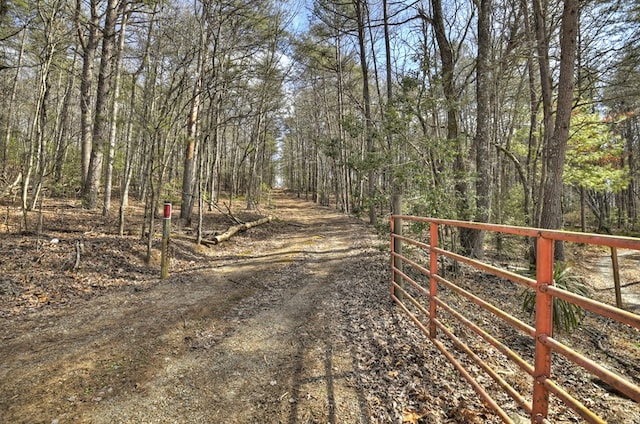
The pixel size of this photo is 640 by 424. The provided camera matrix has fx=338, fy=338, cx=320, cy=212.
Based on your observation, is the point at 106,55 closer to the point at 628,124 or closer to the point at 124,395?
the point at 124,395

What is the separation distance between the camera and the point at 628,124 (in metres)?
20.9

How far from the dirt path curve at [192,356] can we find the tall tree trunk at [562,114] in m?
5.06

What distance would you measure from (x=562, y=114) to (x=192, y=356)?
8890mm

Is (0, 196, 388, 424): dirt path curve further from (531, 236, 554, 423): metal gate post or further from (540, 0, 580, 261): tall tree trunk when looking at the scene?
(540, 0, 580, 261): tall tree trunk

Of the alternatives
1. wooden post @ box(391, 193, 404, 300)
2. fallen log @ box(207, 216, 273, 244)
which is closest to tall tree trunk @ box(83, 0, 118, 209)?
fallen log @ box(207, 216, 273, 244)

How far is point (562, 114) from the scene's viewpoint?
7.74 meters

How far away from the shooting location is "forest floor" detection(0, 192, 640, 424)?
2.58 meters

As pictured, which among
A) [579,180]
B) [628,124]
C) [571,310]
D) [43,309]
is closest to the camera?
[43,309]

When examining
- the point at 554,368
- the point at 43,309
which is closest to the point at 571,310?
the point at 554,368

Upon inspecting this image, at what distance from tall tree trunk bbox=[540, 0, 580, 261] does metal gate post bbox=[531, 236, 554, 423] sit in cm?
734

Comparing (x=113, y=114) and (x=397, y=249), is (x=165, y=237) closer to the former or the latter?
(x=397, y=249)

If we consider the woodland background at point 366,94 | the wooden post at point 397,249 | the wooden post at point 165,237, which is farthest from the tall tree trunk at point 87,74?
the wooden post at point 397,249

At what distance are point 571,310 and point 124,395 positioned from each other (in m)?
5.68

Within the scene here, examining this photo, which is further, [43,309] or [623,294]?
[623,294]
